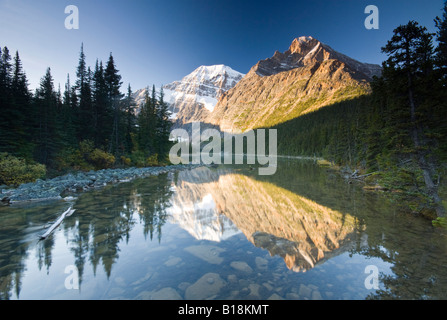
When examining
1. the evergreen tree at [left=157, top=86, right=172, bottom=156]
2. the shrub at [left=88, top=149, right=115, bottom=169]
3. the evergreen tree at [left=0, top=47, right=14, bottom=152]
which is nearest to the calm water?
the evergreen tree at [left=0, top=47, right=14, bottom=152]

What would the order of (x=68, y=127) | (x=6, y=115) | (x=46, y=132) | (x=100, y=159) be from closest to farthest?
(x=6, y=115)
(x=46, y=132)
(x=68, y=127)
(x=100, y=159)

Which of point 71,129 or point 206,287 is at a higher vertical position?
point 71,129

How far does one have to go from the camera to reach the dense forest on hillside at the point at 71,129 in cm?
1903

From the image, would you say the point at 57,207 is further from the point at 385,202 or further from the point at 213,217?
the point at 385,202

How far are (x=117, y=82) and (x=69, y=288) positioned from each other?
34125 mm

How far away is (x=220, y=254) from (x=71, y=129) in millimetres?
30584

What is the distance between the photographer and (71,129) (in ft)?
88.2

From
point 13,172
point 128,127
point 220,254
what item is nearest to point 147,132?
point 128,127

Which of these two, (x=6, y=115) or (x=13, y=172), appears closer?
(x=13, y=172)

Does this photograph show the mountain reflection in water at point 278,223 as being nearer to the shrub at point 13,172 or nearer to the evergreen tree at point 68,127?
the shrub at point 13,172

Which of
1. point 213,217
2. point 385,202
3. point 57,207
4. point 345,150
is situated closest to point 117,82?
point 57,207

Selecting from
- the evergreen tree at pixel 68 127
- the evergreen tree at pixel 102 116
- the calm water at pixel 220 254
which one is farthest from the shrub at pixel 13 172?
the evergreen tree at pixel 102 116

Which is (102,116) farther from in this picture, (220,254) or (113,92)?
(220,254)

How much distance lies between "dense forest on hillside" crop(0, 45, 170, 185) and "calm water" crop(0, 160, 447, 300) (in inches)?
487
